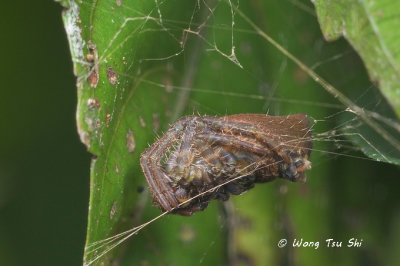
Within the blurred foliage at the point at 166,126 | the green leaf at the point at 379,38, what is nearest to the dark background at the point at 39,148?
the blurred foliage at the point at 166,126

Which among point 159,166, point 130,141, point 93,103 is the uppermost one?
point 93,103

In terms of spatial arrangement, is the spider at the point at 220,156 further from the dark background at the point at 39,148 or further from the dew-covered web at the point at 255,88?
the dark background at the point at 39,148

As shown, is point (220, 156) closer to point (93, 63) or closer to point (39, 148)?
point (93, 63)

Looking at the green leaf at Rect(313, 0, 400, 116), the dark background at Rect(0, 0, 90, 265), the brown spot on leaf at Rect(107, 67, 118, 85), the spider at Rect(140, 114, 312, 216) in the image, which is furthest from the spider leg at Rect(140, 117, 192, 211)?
the green leaf at Rect(313, 0, 400, 116)

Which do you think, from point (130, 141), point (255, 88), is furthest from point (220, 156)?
point (255, 88)

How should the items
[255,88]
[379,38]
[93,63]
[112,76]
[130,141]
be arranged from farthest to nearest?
1. [255,88]
2. [130,141]
3. [112,76]
4. [93,63]
5. [379,38]

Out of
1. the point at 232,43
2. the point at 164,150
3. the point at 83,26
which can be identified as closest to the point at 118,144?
the point at 164,150
